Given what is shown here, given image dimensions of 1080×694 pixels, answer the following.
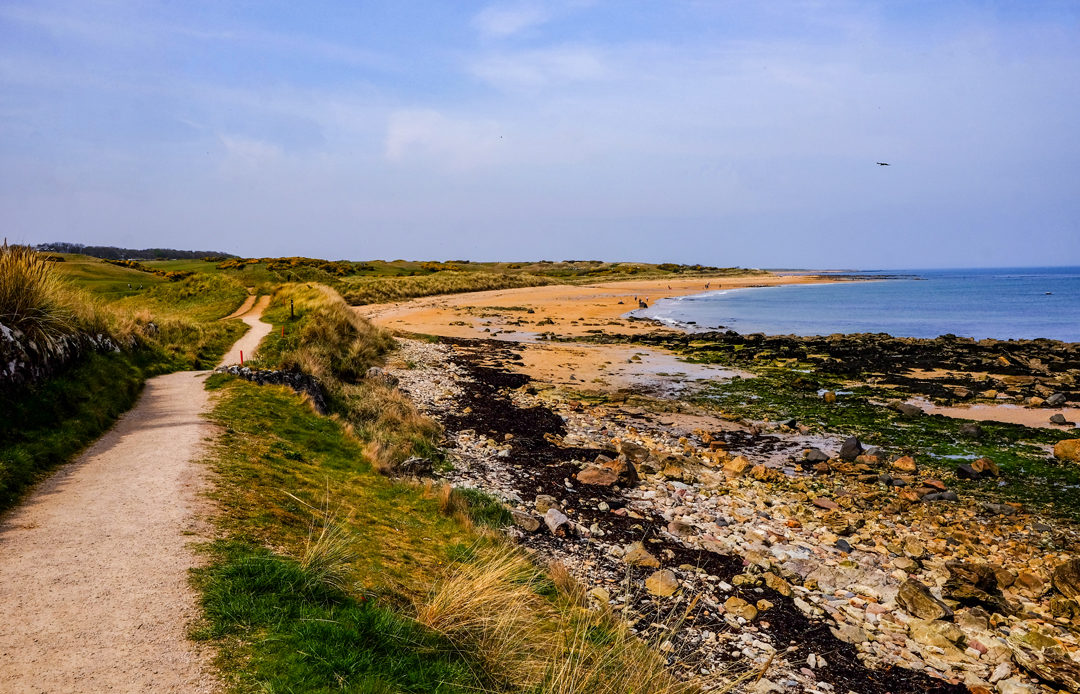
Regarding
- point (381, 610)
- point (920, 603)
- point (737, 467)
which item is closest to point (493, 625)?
point (381, 610)

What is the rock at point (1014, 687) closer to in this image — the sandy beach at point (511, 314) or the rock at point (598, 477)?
the rock at point (598, 477)

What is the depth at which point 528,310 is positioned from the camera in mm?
55062

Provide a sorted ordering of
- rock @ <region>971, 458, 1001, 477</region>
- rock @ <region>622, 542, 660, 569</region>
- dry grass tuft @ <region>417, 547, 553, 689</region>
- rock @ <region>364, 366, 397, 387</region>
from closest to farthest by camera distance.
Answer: dry grass tuft @ <region>417, 547, 553, 689</region> < rock @ <region>622, 542, 660, 569</region> < rock @ <region>971, 458, 1001, 477</region> < rock @ <region>364, 366, 397, 387</region>

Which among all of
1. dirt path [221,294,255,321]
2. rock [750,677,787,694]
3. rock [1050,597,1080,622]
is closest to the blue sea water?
dirt path [221,294,255,321]

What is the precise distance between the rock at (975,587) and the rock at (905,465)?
4.92 meters

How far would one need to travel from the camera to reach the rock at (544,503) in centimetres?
1084

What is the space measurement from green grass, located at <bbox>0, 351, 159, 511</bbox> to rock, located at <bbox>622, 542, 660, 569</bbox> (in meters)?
8.14

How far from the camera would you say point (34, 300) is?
1107 cm

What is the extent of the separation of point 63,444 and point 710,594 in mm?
10026

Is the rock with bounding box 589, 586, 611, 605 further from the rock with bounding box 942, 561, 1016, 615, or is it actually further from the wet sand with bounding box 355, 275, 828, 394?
the wet sand with bounding box 355, 275, 828, 394

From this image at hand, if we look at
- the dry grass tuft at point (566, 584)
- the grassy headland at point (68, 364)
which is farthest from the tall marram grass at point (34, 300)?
the dry grass tuft at point (566, 584)

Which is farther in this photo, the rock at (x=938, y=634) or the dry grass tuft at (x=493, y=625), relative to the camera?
the rock at (x=938, y=634)

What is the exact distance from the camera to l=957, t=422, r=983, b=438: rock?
16.4 m

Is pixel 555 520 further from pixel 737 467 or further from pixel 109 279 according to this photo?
pixel 109 279
